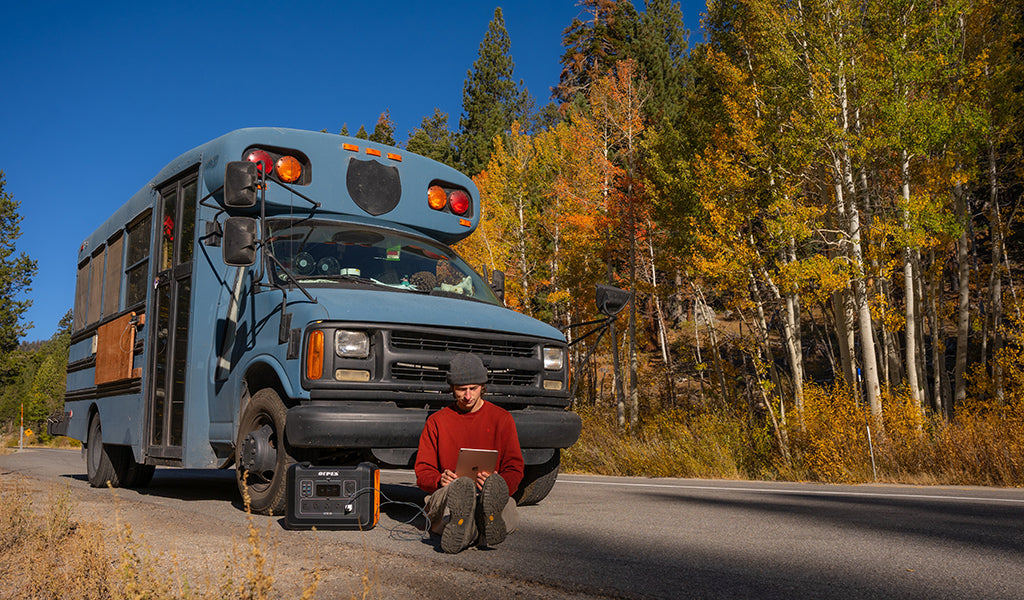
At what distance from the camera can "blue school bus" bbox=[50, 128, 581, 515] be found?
18.9 feet

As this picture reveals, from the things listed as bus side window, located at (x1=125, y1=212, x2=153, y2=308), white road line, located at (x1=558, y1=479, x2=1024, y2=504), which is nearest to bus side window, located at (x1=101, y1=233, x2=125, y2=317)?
bus side window, located at (x1=125, y1=212, x2=153, y2=308)

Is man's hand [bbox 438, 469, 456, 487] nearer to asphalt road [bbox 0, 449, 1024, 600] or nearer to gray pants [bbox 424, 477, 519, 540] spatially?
gray pants [bbox 424, 477, 519, 540]

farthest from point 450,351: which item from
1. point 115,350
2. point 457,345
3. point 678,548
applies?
point 115,350

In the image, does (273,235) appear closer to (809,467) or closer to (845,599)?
(845,599)

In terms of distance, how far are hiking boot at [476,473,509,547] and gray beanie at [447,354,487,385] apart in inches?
24.0

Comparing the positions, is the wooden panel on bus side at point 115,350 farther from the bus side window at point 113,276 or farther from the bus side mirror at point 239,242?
the bus side mirror at point 239,242

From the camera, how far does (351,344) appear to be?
5.74 metres

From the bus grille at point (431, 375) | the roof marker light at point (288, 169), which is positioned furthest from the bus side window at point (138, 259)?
the bus grille at point (431, 375)

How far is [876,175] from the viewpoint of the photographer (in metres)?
19.3

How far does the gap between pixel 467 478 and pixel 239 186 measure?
9.80 ft

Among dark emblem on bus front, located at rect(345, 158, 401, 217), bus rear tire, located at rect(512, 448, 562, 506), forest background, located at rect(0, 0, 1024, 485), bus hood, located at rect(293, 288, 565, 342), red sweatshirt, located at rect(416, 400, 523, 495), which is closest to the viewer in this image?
red sweatshirt, located at rect(416, 400, 523, 495)

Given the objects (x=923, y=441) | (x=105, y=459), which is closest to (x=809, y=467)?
(x=923, y=441)

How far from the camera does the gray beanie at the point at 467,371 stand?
502 cm

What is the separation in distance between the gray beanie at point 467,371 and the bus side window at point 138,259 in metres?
4.81
